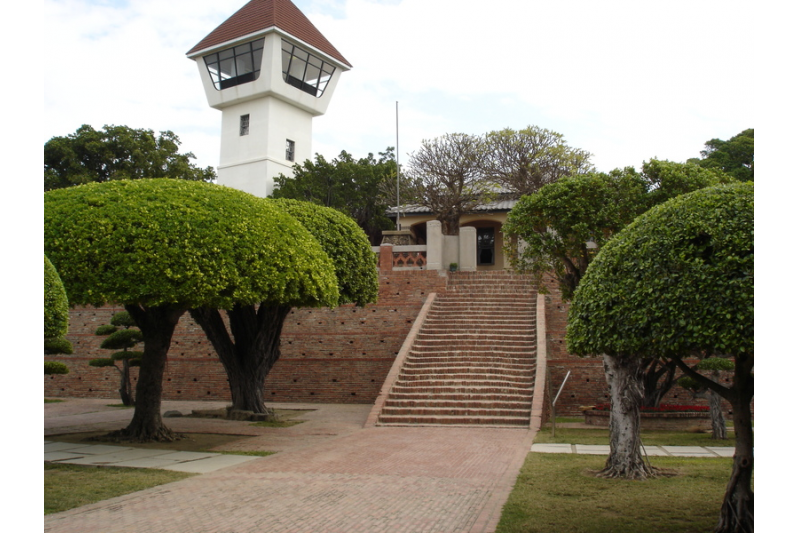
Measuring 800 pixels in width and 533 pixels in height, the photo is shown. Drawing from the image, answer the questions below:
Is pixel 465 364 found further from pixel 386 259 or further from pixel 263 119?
pixel 263 119

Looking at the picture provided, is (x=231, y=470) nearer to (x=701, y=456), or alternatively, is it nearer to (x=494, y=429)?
(x=494, y=429)

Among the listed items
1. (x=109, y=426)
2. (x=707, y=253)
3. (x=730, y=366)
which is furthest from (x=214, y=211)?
(x=730, y=366)

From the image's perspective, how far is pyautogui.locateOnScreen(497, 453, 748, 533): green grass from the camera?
6.29 m

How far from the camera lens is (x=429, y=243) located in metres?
22.7

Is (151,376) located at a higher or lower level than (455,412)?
higher

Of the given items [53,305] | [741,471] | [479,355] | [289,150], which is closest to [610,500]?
[741,471]

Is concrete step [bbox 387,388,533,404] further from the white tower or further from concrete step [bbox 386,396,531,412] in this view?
the white tower

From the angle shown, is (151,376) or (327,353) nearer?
(151,376)

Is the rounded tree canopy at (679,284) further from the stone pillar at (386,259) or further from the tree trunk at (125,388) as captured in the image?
the tree trunk at (125,388)

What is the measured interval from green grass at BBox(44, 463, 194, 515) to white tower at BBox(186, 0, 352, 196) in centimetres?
2459

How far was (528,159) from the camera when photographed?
31562 mm

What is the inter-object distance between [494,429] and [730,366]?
16.2ft

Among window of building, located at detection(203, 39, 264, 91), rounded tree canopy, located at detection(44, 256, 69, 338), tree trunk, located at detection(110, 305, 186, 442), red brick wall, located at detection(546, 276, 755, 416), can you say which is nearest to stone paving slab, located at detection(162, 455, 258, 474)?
tree trunk, located at detection(110, 305, 186, 442)

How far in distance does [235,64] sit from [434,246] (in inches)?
702
